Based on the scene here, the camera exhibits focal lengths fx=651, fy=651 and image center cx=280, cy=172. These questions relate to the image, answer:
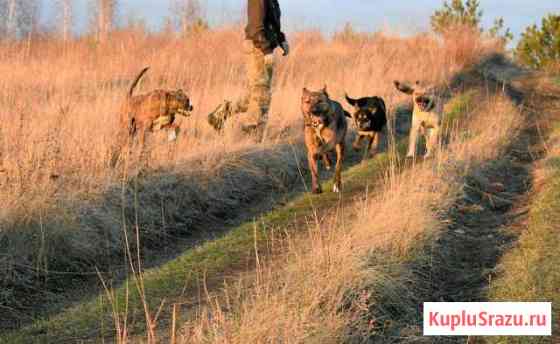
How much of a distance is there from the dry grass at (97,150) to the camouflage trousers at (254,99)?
0.90ft

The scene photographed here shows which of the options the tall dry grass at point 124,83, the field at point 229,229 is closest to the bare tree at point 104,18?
the tall dry grass at point 124,83

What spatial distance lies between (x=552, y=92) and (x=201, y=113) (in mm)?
10471

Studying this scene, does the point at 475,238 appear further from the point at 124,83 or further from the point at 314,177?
the point at 124,83

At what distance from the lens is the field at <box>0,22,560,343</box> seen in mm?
3746

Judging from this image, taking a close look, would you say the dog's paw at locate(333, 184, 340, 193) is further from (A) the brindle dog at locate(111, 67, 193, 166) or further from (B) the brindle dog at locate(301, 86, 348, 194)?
(A) the brindle dog at locate(111, 67, 193, 166)

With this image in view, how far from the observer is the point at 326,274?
391 centimetres

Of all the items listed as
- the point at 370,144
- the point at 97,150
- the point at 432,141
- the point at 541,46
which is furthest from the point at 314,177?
the point at 541,46

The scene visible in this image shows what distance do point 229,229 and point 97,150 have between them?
153 centimetres

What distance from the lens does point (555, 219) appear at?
18.0 feet

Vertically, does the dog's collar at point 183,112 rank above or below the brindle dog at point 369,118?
above

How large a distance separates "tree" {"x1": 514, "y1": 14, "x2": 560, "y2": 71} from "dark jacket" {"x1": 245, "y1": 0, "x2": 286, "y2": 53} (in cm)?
1594

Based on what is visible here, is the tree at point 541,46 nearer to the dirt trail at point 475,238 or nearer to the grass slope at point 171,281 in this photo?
the dirt trail at point 475,238

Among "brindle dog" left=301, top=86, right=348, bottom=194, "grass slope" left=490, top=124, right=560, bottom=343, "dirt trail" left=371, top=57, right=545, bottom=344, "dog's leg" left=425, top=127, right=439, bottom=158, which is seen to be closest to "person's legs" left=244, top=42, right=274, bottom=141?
"brindle dog" left=301, top=86, right=348, bottom=194

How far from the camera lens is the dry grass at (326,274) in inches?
124
